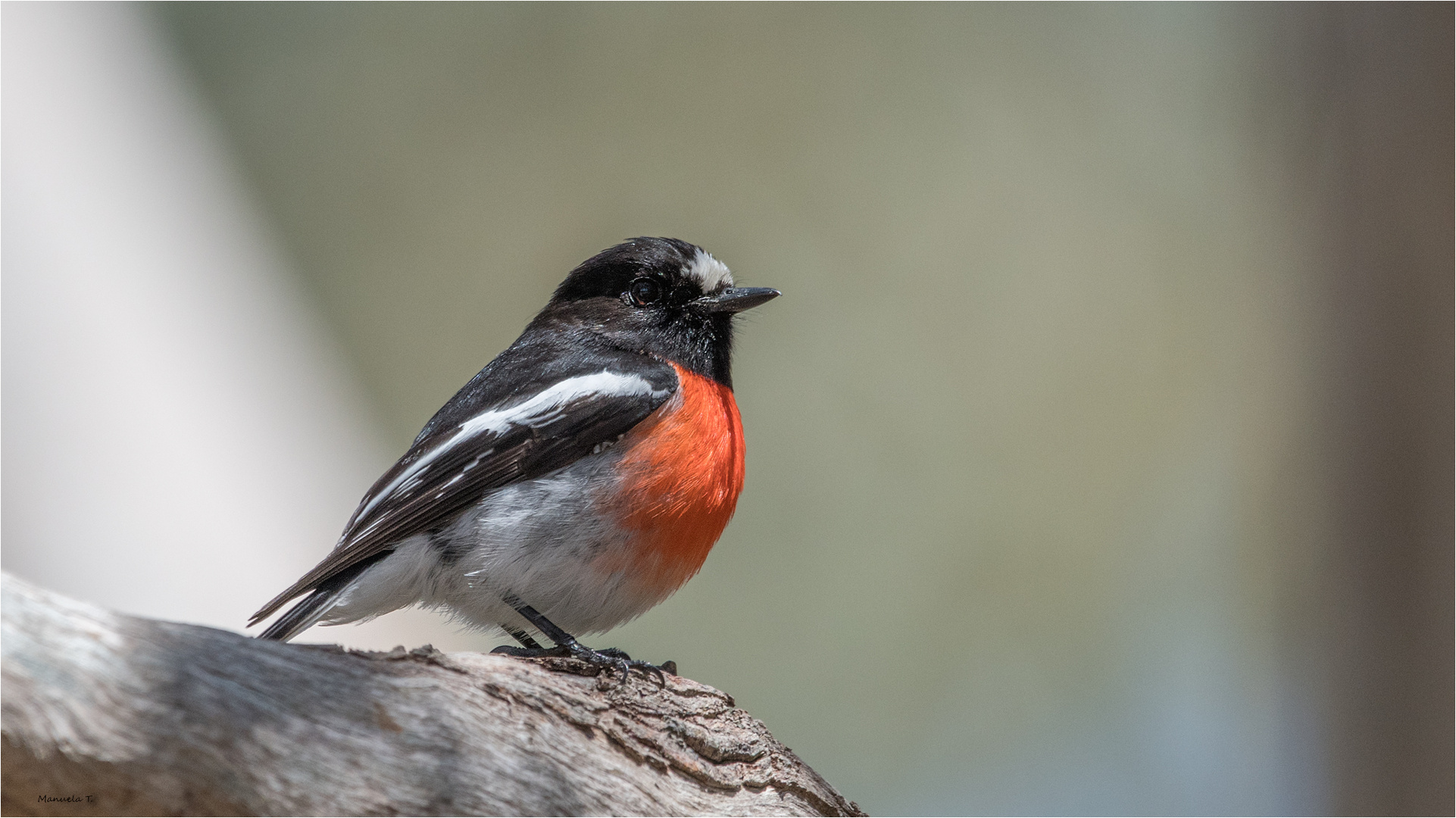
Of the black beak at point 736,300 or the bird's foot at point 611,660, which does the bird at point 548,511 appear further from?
the black beak at point 736,300

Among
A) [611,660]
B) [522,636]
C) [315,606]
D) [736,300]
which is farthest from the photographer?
[736,300]

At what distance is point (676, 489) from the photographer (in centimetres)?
335

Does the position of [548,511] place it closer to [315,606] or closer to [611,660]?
[611,660]

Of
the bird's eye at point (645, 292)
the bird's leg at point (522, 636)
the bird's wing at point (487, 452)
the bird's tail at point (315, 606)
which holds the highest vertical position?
the bird's eye at point (645, 292)

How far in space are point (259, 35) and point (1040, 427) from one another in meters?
7.63

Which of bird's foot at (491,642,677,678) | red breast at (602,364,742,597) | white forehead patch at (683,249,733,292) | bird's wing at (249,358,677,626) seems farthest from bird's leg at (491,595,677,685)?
white forehead patch at (683,249,733,292)

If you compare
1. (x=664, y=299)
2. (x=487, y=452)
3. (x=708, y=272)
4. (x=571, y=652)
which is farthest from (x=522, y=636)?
(x=708, y=272)

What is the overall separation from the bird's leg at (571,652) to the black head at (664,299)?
3.84 feet

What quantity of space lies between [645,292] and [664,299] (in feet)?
0.27

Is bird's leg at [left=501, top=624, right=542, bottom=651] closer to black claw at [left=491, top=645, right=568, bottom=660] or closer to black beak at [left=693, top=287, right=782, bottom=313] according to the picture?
black claw at [left=491, top=645, right=568, bottom=660]

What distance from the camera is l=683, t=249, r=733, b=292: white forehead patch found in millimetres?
4184

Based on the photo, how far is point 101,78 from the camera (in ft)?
21.3

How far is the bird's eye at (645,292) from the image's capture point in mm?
4180

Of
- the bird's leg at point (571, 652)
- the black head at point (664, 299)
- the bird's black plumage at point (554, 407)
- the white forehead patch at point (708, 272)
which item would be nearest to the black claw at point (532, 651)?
the bird's leg at point (571, 652)
